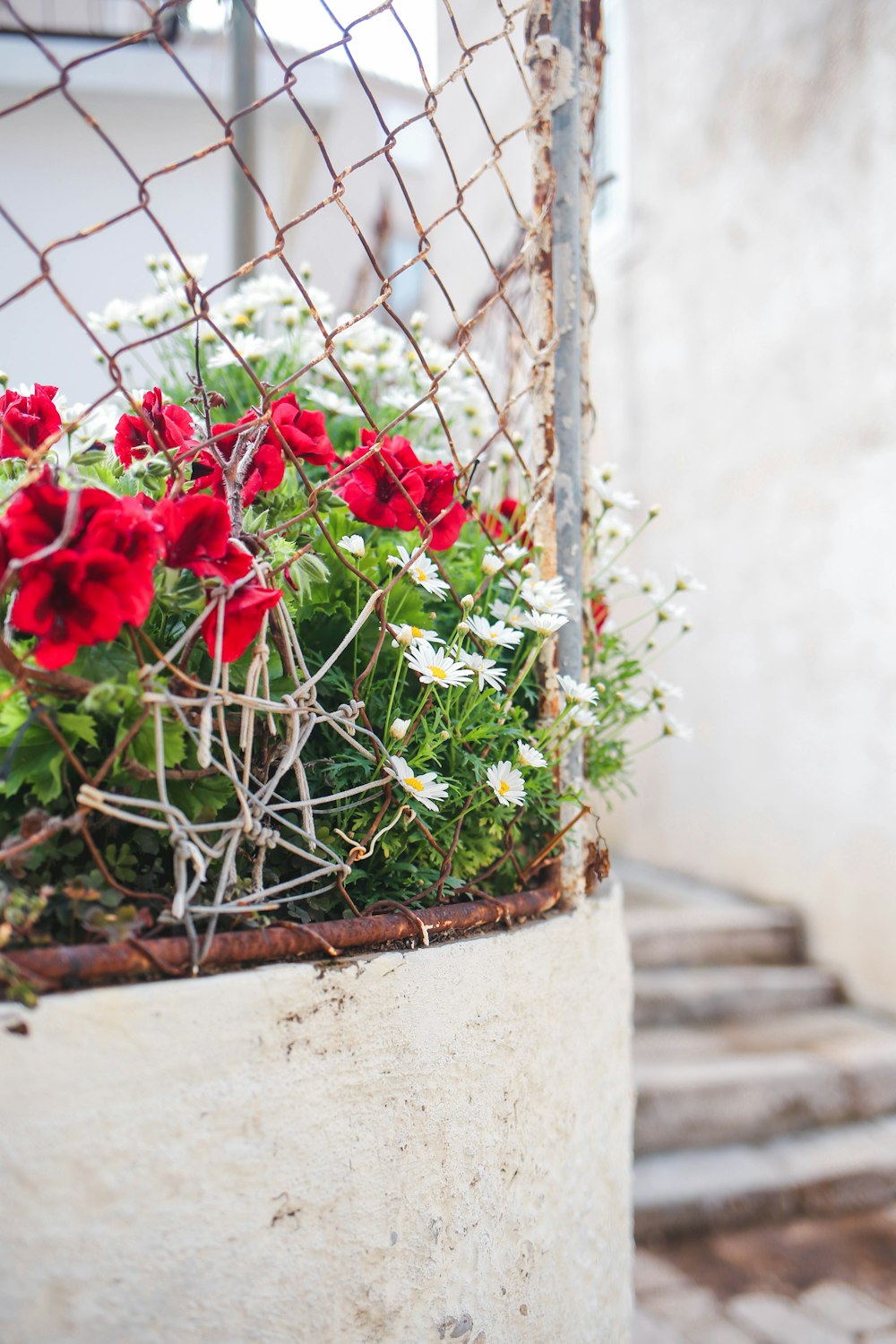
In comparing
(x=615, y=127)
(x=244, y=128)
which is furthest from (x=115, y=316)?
(x=615, y=127)

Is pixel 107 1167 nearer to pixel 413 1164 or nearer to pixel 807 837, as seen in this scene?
pixel 413 1164

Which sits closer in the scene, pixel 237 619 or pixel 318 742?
pixel 237 619

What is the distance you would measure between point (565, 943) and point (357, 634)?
1.28 feet

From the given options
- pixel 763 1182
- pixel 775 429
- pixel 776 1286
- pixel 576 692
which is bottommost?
pixel 776 1286

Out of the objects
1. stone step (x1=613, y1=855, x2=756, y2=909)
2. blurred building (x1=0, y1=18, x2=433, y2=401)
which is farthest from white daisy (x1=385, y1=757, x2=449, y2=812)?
blurred building (x1=0, y1=18, x2=433, y2=401)

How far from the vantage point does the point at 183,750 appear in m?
0.76

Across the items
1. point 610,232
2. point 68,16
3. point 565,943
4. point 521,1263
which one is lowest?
point 521,1263

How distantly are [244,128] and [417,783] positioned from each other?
12.3 ft

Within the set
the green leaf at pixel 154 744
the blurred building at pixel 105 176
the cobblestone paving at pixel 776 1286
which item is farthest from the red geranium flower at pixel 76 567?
the blurred building at pixel 105 176

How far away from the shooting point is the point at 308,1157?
0.75 meters

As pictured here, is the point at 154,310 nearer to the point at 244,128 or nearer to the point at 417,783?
the point at 417,783

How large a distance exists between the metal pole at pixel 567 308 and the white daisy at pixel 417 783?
32cm

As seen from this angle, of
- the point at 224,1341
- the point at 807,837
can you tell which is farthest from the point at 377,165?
the point at 224,1341

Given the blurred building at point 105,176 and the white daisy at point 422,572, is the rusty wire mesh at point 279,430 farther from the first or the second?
the blurred building at point 105,176
